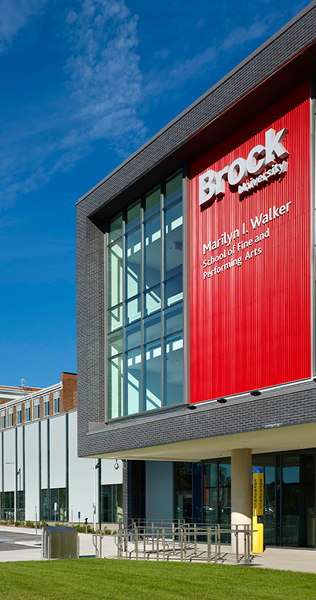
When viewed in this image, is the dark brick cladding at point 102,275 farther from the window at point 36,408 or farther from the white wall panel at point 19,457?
the window at point 36,408

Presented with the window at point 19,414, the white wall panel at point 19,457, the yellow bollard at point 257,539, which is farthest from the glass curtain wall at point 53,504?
the yellow bollard at point 257,539

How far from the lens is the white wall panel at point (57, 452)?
50.5 metres

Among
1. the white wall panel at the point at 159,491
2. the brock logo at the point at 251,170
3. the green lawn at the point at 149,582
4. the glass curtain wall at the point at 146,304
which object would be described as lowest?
the white wall panel at the point at 159,491

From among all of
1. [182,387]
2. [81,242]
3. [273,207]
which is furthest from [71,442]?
[273,207]

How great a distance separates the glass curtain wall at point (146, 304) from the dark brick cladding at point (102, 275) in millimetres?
771

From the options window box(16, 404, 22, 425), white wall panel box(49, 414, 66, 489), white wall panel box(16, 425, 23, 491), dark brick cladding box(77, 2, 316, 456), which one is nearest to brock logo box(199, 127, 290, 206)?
dark brick cladding box(77, 2, 316, 456)

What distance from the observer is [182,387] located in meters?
24.8

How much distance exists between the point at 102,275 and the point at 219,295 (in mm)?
8882

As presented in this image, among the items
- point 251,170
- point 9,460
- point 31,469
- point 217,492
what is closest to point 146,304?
point 251,170

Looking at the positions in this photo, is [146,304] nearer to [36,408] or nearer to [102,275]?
[102,275]

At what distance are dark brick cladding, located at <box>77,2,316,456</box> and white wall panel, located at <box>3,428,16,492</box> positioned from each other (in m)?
31.7

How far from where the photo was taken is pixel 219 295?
75.7 ft

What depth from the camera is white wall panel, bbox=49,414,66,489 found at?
50500mm

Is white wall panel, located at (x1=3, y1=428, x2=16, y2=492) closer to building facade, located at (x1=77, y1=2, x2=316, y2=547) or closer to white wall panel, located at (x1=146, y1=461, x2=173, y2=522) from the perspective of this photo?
white wall panel, located at (x1=146, y1=461, x2=173, y2=522)
